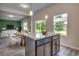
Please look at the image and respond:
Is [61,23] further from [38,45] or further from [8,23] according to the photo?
[8,23]

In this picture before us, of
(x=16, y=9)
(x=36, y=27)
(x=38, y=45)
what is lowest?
(x=38, y=45)

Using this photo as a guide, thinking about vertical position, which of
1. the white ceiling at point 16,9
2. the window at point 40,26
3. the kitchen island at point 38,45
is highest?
the white ceiling at point 16,9

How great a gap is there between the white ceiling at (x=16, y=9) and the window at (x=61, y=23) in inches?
13.6

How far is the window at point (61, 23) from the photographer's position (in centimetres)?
161

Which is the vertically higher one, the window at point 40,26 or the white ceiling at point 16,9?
the white ceiling at point 16,9

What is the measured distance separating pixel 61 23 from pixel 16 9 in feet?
3.03

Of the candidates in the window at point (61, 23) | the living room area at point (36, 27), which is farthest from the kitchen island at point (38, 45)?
the window at point (61, 23)

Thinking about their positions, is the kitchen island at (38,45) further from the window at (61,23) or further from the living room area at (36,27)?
the window at (61,23)

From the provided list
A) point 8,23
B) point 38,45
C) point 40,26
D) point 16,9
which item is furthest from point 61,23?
point 8,23

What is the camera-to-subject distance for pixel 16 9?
1.56 meters

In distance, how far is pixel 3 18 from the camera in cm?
156

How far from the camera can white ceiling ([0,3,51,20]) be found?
1.54 m

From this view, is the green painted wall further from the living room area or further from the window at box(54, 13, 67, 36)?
the window at box(54, 13, 67, 36)

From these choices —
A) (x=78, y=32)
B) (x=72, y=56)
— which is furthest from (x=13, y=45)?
(x=78, y=32)
